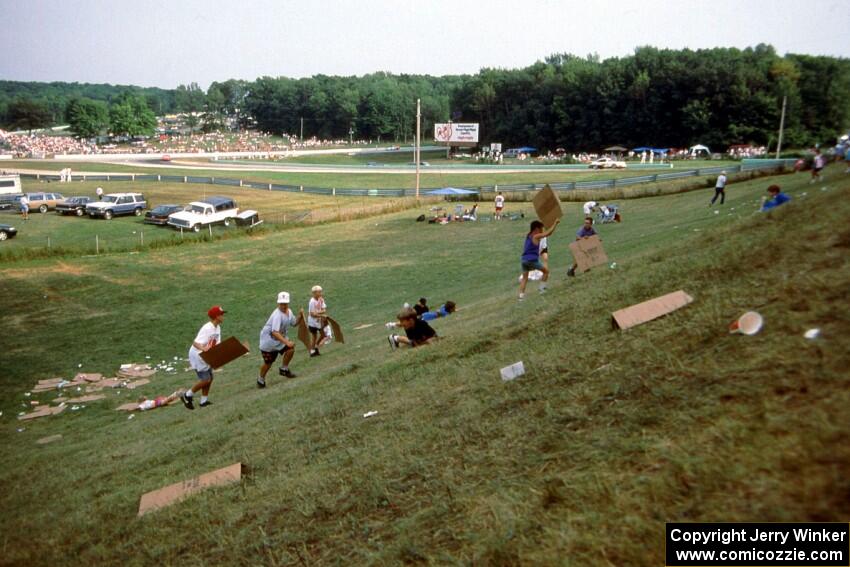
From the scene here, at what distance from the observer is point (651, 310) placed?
745cm

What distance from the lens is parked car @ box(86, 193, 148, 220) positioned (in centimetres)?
4300

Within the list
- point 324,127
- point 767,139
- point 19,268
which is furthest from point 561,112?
point 19,268

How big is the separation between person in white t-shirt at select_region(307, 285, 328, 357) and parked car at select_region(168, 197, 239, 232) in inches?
995

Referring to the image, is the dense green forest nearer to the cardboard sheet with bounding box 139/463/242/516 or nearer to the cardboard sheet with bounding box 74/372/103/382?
the cardboard sheet with bounding box 74/372/103/382

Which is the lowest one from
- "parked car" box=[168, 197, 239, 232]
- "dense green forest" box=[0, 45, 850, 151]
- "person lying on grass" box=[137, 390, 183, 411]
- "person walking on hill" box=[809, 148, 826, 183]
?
"person lying on grass" box=[137, 390, 183, 411]

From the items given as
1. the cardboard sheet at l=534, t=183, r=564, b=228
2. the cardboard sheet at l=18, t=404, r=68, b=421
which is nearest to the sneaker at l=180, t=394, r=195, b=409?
the cardboard sheet at l=18, t=404, r=68, b=421

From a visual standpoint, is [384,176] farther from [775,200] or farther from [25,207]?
[775,200]

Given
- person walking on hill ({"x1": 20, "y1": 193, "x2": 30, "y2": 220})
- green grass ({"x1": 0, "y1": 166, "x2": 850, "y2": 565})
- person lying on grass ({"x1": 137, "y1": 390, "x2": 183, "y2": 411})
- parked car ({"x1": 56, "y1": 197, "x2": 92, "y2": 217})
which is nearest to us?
green grass ({"x1": 0, "y1": 166, "x2": 850, "y2": 565})

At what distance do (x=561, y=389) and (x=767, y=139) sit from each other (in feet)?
311

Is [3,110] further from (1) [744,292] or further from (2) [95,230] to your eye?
(1) [744,292]

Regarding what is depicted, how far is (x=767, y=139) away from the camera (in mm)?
87000

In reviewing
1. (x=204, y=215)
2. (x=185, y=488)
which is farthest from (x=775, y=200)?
(x=204, y=215)

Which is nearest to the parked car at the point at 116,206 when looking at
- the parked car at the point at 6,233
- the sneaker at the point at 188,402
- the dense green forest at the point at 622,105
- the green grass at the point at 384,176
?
the parked car at the point at 6,233

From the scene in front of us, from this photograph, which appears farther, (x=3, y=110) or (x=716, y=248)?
(x=3, y=110)
